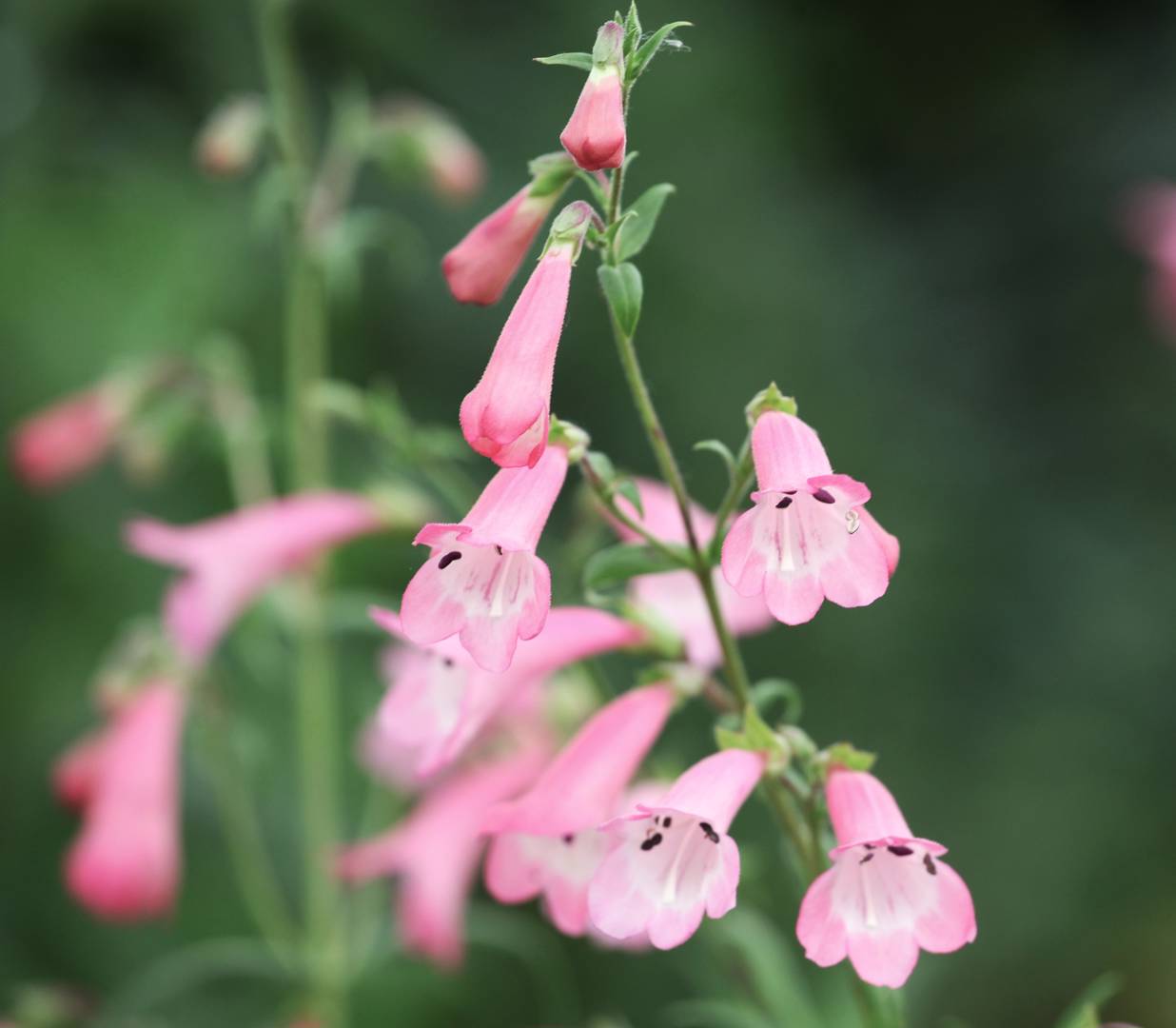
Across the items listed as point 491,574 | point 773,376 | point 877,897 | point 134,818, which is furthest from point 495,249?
point 773,376

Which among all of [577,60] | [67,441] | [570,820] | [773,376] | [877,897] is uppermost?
[773,376]

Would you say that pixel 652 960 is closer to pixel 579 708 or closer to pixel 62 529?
pixel 579 708

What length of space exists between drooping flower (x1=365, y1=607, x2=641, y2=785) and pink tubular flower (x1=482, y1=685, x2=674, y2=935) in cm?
9

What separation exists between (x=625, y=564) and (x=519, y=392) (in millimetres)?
195

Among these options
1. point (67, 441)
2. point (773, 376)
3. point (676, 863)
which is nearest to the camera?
point (676, 863)

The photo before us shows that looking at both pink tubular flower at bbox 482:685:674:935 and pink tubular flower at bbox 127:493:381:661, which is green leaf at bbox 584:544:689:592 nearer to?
pink tubular flower at bbox 482:685:674:935

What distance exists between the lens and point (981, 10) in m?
3.61

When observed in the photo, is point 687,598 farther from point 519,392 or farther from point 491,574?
point 519,392

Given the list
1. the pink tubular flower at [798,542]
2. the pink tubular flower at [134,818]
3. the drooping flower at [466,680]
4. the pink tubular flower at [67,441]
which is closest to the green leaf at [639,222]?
the pink tubular flower at [798,542]

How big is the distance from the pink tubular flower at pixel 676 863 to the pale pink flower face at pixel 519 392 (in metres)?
0.24

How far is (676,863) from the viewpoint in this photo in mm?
967

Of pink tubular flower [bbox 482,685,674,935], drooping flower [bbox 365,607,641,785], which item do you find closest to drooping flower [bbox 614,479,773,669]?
drooping flower [bbox 365,607,641,785]

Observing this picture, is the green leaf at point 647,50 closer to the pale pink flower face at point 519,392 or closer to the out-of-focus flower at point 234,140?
the pale pink flower face at point 519,392

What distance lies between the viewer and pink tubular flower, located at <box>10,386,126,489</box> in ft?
6.58
